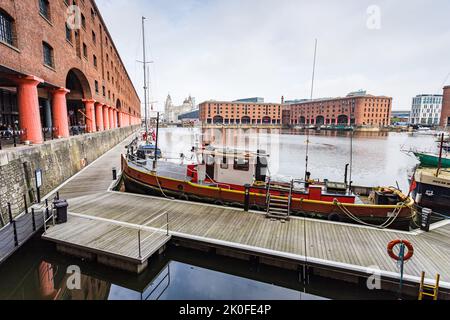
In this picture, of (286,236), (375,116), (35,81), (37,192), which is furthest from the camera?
(375,116)

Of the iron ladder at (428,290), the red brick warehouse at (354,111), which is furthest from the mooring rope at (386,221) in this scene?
the red brick warehouse at (354,111)

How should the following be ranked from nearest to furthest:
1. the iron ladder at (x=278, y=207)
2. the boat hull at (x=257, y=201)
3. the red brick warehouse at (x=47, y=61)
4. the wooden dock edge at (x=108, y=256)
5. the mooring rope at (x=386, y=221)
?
the wooden dock edge at (x=108, y=256), the mooring rope at (x=386, y=221), the boat hull at (x=257, y=201), the iron ladder at (x=278, y=207), the red brick warehouse at (x=47, y=61)

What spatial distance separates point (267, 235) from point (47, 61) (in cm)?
2013

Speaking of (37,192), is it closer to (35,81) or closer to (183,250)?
(35,81)

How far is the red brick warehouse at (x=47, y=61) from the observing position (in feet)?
44.4

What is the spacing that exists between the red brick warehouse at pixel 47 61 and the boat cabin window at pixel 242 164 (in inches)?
480

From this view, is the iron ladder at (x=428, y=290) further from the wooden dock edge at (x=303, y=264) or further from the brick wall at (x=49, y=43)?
the brick wall at (x=49, y=43)

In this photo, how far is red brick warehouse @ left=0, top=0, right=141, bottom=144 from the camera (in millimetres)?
13531

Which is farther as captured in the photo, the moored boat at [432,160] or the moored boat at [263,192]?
the moored boat at [432,160]

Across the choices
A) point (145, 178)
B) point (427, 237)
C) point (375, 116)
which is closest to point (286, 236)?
point (427, 237)

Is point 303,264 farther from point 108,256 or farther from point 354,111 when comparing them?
point 354,111

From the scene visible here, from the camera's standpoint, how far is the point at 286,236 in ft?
31.5
